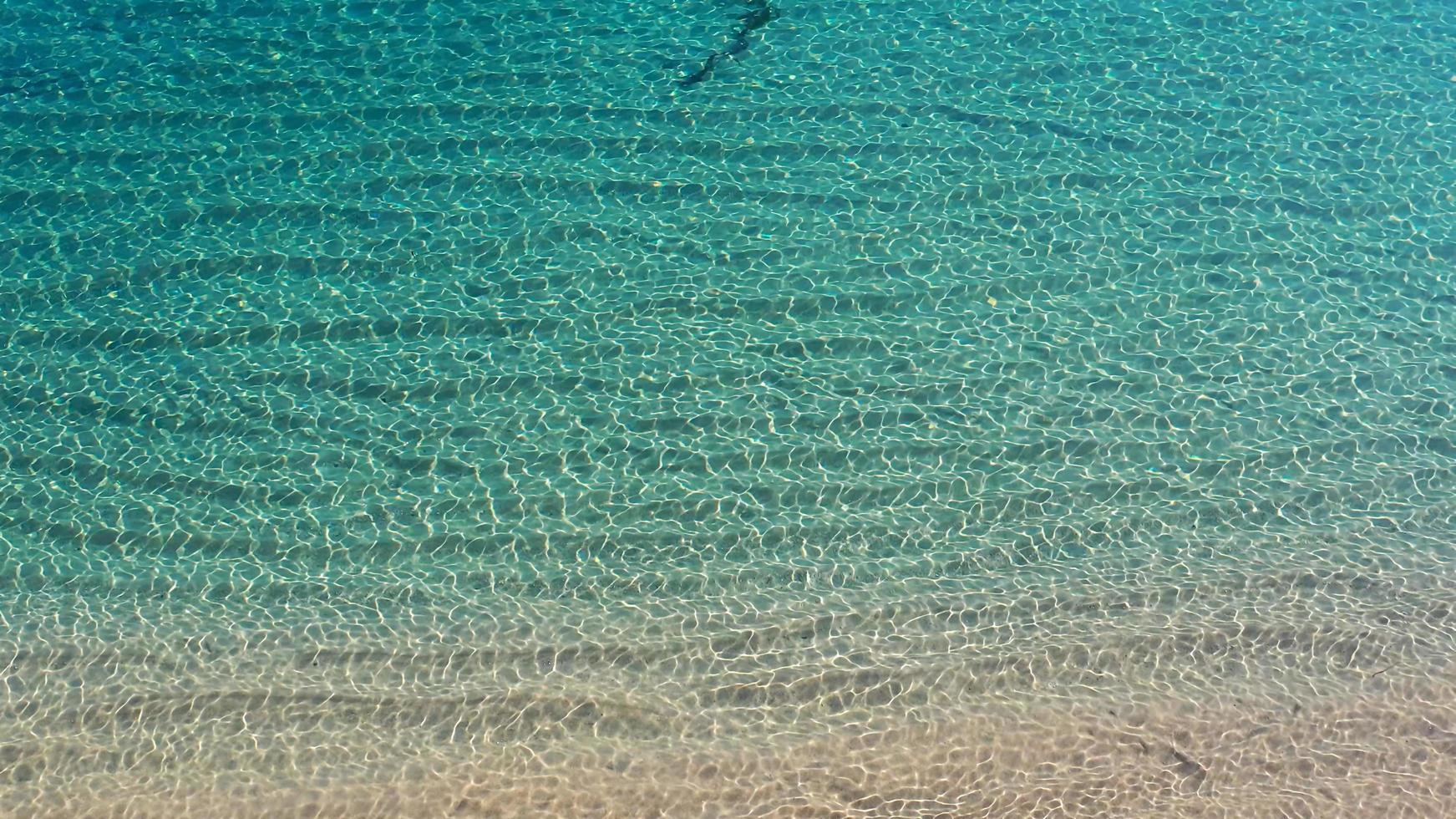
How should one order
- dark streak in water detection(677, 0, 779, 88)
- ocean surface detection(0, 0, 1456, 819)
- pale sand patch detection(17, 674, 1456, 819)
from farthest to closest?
dark streak in water detection(677, 0, 779, 88), ocean surface detection(0, 0, 1456, 819), pale sand patch detection(17, 674, 1456, 819)

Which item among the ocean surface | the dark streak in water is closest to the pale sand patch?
the ocean surface

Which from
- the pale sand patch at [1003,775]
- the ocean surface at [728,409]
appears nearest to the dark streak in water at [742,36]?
the ocean surface at [728,409]

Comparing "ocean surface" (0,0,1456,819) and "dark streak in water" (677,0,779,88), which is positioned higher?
"dark streak in water" (677,0,779,88)

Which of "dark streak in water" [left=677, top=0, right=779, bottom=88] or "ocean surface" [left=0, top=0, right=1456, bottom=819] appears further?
"dark streak in water" [left=677, top=0, right=779, bottom=88]

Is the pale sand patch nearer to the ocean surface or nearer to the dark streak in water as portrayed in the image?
the ocean surface

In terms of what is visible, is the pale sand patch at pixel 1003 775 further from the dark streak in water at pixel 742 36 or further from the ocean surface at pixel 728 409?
the dark streak in water at pixel 742 36

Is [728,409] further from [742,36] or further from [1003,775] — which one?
[742,36]

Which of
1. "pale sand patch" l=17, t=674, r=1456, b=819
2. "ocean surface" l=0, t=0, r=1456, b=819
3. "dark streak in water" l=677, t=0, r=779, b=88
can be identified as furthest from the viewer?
"dark streak in water" l=677, t=0, r=779, b=88

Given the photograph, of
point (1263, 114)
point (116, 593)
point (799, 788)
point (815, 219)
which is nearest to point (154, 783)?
point (116, 593)
